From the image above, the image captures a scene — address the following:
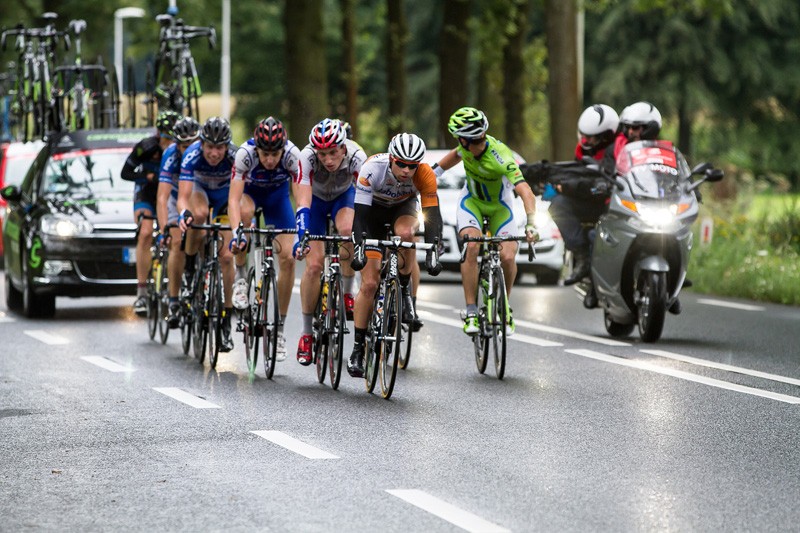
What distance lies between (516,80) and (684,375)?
22.8 meters

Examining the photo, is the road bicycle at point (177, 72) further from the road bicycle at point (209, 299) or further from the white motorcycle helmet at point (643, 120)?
the road bicycle at point (209, 299)

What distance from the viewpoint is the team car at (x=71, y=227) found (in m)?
15.7

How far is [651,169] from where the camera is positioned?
1342cm

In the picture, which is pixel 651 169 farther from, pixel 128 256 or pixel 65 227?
pixel 65 227

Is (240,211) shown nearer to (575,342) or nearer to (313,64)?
(575,342)

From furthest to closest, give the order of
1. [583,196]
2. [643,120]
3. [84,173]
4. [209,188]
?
[84,173], [583,196], [643,120], [209,188]

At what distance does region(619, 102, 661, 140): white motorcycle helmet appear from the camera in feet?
45.3

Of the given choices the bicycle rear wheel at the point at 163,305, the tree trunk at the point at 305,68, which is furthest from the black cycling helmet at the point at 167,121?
the tree trunk at the point at 305,68

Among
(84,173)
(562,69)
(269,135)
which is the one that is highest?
(562,69)

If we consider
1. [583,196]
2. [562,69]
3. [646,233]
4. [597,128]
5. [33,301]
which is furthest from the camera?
[562,69]

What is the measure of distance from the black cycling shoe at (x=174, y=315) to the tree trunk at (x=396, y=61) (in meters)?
22.8

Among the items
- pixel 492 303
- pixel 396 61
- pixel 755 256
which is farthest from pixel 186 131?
pixel 396 61

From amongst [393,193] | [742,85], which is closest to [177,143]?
[393,193]

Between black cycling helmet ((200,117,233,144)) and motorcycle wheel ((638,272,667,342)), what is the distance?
3.43 metres
